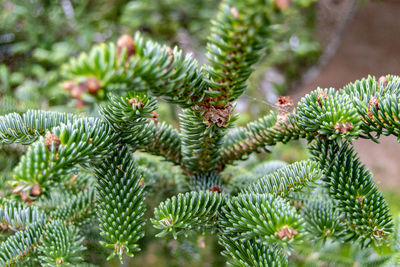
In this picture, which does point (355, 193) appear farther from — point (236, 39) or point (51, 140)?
point (51, 140)

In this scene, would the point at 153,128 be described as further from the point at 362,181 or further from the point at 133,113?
the point at 362,181

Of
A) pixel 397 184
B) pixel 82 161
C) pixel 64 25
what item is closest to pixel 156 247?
pixel 82 161

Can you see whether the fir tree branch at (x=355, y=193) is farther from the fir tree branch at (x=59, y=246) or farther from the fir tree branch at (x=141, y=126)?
the fir tree branch at (x=59, y=246)

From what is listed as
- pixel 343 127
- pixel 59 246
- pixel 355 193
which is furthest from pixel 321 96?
pixel 59 246

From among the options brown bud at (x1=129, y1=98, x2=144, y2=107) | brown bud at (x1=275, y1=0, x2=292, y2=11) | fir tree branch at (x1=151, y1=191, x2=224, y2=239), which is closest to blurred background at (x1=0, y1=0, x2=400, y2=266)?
brown bud at (x1=275, y1=0, x2=292, y2=11)

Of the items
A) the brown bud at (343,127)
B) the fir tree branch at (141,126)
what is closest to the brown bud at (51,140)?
the fir tree branch at (141,126)

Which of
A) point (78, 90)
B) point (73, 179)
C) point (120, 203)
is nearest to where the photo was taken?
point (78, 90)
